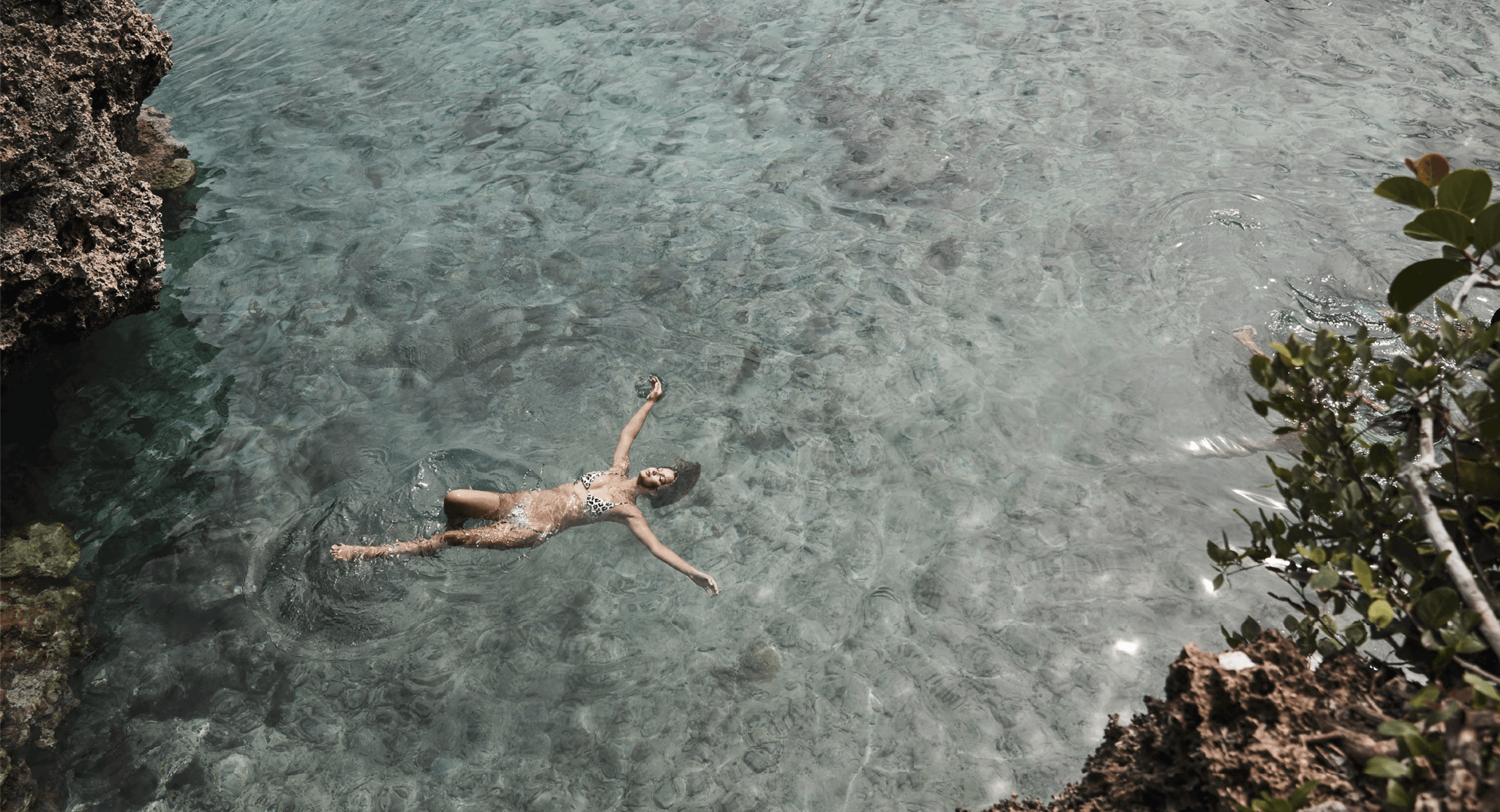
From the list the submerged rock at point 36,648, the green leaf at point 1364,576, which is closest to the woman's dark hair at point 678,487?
the submerged rock at point 36,648

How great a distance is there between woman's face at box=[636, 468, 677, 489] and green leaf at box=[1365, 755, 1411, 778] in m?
4.20

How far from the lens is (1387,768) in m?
1.88

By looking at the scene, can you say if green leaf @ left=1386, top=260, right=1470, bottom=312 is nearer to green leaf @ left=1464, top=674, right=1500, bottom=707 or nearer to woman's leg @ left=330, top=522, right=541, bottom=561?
green leaf @ left=1464, top=674, right=1500, bottom=707

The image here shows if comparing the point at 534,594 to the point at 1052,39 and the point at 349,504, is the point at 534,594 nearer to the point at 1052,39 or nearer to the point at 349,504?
the point at 349,504

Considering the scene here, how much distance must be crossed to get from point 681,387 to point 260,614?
3.10 metres

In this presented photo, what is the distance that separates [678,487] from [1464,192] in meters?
4.45

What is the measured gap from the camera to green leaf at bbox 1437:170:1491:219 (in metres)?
2.22

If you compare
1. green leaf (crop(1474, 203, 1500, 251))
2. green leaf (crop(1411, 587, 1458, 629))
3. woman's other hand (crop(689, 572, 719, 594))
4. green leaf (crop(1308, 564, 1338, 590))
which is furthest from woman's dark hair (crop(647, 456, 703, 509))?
green leaf (crop(1474, 203, 1500, 251))

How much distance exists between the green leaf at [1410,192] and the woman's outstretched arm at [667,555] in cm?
379

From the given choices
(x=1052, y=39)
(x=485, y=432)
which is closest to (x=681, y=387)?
(x=485, y=432)

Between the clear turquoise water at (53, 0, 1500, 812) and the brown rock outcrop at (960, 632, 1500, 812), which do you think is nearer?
the brown rock outcrop at (960, 632, 1500, 812)

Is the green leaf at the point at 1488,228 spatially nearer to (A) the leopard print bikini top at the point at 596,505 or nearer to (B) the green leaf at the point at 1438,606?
(B) the green leaf at the point at 1438,606

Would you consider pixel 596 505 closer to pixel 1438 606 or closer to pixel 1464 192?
pixel 1438 606

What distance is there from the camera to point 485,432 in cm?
633
